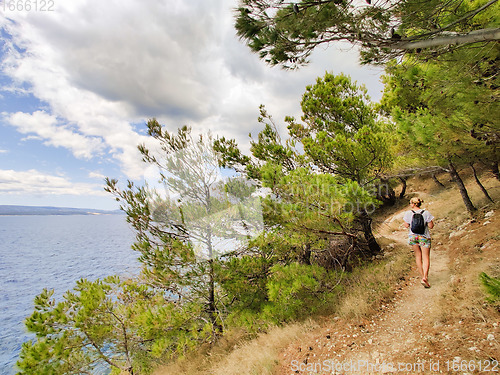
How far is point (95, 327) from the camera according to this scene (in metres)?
6.28

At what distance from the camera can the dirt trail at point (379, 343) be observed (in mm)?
3579

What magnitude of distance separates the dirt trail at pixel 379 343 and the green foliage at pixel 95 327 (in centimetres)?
332

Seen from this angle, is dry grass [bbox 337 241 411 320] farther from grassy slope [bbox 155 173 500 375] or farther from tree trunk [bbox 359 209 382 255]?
tree trunk [bbox 359 209 382 255]

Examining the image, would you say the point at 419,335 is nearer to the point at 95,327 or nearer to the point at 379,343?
the point at 379,343

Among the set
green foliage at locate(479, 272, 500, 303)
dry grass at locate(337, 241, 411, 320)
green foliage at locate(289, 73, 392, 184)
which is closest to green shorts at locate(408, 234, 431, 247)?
dry grass at locate(337, 241, 411, 320)

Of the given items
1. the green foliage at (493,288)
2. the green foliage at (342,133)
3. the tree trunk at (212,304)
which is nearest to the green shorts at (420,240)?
the green foliage at (342,133)

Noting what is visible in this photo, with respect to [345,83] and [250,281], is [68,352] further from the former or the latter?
[345,83]

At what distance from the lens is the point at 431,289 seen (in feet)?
18.1

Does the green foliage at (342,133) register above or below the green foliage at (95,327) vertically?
above

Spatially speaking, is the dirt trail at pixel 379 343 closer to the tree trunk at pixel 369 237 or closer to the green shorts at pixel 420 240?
the green shorts at pixel 420 240

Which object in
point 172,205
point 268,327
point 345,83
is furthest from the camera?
point 345,83

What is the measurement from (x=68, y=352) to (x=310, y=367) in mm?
6140

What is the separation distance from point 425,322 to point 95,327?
811cm

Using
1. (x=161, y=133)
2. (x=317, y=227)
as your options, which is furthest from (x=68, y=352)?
(x=317, y=227)
